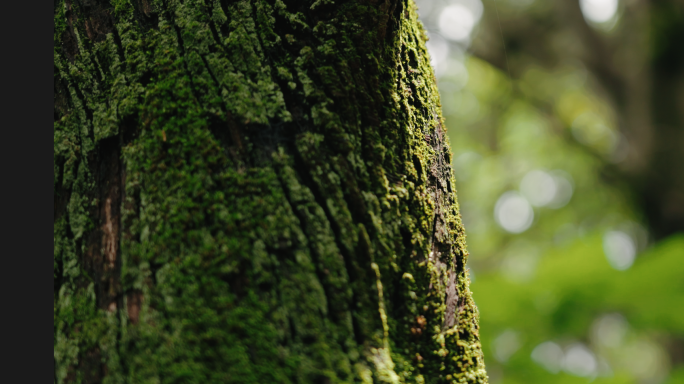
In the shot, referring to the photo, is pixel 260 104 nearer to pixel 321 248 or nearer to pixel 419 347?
pixel 321 248

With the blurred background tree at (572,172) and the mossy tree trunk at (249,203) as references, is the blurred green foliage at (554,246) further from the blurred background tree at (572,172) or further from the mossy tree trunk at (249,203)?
the mossy tree trunk at (249,203)

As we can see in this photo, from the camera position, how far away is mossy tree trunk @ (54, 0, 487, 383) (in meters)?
0.81

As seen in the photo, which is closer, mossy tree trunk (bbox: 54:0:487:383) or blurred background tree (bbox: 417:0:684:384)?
mossy tree trunk (bbox: 54:0:487:383)

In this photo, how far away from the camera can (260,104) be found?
0.93m

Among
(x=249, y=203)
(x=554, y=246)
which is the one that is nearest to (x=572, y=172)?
(x=554, y=246)

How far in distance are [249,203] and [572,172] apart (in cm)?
1391

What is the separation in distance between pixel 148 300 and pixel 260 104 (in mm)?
444

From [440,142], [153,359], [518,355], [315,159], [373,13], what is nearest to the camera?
[153,359]

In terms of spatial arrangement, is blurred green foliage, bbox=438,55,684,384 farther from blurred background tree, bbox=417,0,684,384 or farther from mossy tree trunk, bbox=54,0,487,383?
mossy tree trunk, bbox=54,0,487,383

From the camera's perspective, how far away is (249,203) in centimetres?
86

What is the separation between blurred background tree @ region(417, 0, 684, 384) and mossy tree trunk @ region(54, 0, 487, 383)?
28.5 inches

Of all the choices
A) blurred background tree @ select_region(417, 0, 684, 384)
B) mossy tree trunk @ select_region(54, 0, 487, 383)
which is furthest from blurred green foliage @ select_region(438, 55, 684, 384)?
mossy tree trunk @ select_region(54, 0, 487, 383)

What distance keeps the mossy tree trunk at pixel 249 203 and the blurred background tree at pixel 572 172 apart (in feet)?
2.37

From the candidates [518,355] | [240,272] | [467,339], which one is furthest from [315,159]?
[518,355]
